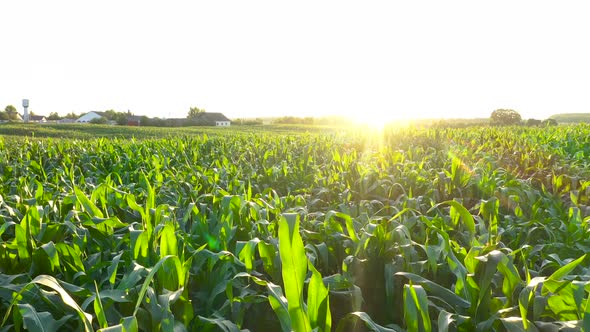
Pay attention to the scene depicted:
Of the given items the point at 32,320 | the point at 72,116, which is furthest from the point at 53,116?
the point at 32,320

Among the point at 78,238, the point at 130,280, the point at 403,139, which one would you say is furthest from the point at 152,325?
the point at 403,139

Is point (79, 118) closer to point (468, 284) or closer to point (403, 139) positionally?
point (403, 139)

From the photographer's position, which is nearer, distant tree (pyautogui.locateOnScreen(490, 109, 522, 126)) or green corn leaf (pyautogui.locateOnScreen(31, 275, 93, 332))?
green corn leaf (pyautogui.locateOnScreen(31, 275, 93, 332))

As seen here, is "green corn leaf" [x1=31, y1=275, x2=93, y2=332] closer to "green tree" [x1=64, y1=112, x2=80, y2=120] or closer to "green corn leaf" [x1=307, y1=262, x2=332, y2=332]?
"green corn leaf" [x1=307, y1=262, x2=332, y2=332]

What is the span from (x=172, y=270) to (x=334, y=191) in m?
3.33

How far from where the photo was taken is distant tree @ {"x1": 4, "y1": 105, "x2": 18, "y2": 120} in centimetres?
8875

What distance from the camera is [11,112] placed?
94.6 metres

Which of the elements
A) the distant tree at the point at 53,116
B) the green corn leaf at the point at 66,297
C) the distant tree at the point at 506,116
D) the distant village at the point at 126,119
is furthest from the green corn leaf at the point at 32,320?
the distant tree at the point at 53,116

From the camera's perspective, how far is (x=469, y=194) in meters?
4.64

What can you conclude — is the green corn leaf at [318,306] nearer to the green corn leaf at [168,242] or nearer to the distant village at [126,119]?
the green corn leaf at [168,242]

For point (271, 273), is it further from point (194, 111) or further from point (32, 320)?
point (194, 111)

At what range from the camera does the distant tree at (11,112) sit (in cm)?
8875

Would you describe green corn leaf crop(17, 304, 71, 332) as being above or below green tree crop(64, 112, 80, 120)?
below

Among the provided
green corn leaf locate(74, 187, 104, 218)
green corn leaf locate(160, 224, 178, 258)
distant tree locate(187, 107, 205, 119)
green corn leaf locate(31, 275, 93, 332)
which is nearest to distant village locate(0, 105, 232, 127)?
distant tree locate(187, 107, 205, 119)
